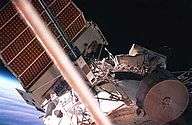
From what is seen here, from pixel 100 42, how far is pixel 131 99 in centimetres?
392

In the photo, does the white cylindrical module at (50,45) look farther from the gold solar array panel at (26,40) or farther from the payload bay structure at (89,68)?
the gold solar array panel at (26,40)

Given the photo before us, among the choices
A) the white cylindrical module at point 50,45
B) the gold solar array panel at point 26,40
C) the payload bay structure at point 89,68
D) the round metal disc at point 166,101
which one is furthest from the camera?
the gold solar array panel at point 26,40

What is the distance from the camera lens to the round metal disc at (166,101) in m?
5.94

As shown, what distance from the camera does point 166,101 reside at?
20.0 feet

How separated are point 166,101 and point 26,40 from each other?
145 inches

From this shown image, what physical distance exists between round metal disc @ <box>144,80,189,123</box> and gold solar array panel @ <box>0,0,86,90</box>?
7.32 ft

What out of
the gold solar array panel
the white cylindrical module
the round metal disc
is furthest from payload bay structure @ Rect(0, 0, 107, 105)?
the white cylindrical module

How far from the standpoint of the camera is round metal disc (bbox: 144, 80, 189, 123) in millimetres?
5941

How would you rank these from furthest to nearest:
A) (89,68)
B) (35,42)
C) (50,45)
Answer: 1. (35,42)
2. (89,68)
3. (50,45)

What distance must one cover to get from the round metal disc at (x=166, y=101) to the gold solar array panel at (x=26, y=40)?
7.32 ft

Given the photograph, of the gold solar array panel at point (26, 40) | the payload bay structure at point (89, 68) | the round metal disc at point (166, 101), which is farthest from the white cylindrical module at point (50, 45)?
the gold solar array panel at point (26, 40)

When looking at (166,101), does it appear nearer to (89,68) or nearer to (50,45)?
(89,68)

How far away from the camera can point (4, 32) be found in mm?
7578

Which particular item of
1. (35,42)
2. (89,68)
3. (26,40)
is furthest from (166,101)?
(26,40)
